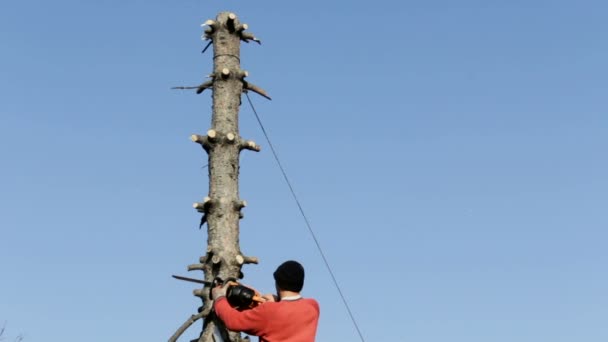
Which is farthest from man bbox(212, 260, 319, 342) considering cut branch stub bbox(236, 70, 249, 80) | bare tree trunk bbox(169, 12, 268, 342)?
cut branch stub bbox(236, 70, 249, 80)

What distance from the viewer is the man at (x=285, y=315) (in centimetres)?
765

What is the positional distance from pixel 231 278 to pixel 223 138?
4.43 ft

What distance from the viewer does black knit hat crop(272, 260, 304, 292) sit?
7.74m

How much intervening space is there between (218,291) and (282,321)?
0.94 meters

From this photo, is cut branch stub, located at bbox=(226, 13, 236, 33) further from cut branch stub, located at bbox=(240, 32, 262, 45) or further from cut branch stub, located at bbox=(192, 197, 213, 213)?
cut branch stub, located at bbox=(192, 197, 213, 213)

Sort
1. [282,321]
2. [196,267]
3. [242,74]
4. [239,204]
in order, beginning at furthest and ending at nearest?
[242,74]
[239,204]
[196,267]
[282,321]

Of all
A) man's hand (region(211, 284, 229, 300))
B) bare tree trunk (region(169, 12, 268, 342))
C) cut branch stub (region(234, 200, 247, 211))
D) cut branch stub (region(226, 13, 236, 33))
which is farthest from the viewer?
cut branch stub (region(226, 13, 236, 33))

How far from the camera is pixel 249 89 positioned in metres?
10.4

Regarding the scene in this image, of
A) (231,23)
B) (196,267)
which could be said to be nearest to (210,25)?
(231,23)

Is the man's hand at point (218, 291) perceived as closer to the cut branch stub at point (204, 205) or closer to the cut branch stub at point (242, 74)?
the cut branch stub at point (204, 205)

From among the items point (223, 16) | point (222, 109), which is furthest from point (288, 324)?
point (223, 16)

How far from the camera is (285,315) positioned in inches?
301

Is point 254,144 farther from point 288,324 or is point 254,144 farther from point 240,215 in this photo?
point 288,324

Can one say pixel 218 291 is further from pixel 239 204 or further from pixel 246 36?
pixel 246 36
